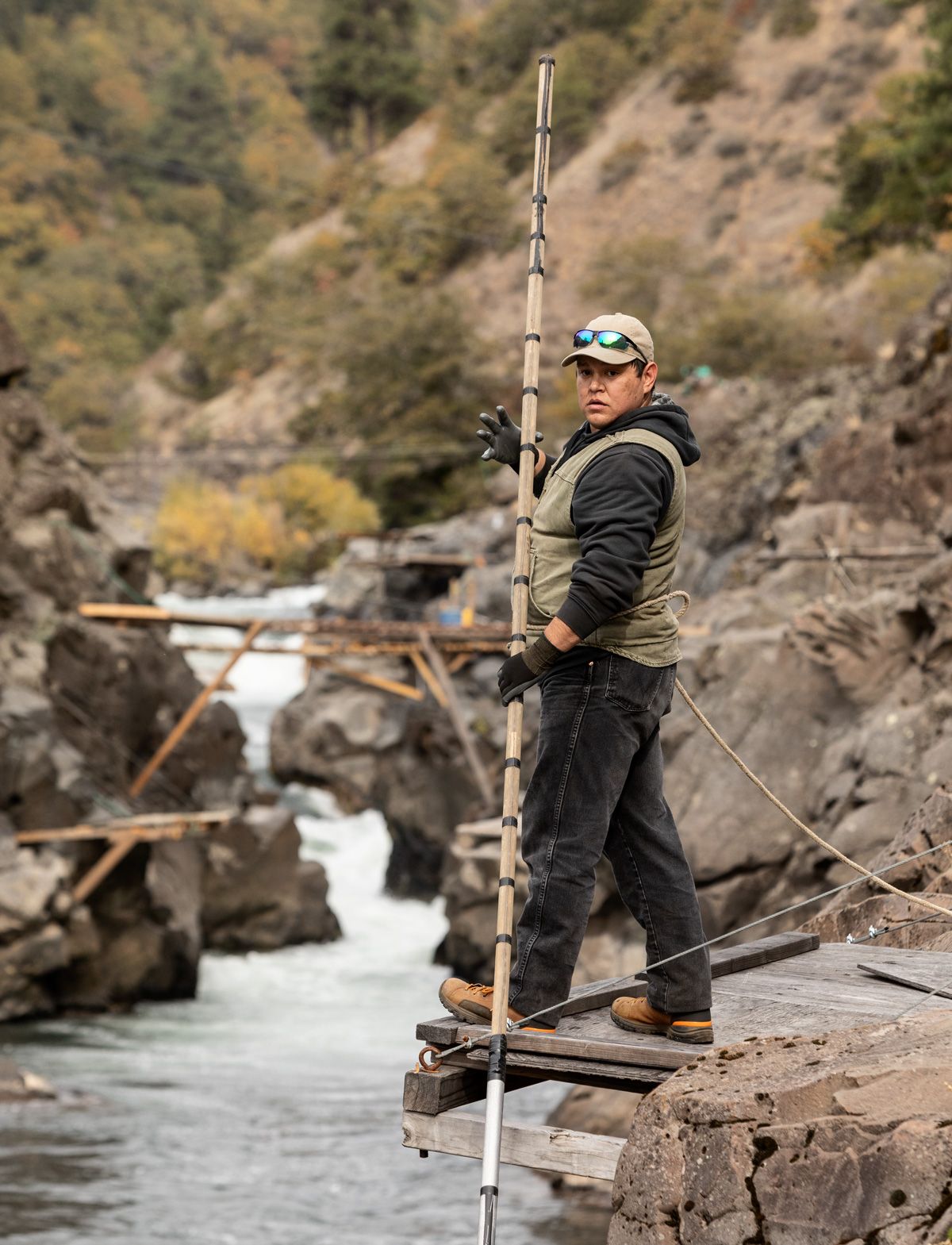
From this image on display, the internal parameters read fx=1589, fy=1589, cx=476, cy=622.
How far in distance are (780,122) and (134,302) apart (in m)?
34.9

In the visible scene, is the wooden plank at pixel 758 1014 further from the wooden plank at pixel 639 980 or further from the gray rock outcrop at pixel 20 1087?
the gray rock outcrop at pixel 20 1087

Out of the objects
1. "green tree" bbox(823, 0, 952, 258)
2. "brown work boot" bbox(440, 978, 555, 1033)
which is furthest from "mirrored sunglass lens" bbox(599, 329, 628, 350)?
"green tree" bbox(823, 0, 952, 258)

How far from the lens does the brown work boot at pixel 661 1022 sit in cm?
405

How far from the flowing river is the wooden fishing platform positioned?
6.51 metres

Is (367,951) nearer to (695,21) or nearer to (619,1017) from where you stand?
(619,1017)

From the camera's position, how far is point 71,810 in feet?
57.9

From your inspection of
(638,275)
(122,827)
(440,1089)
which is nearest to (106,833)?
(122,827)

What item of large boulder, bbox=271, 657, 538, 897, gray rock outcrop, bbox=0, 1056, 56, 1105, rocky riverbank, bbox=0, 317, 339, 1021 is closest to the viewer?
gray rock outcrop, bbox=0, 1056, 56, 1105

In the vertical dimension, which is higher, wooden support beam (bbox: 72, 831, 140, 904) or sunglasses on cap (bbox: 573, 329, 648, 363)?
wooden support beam (bbox: 72, 831, 140, 904)

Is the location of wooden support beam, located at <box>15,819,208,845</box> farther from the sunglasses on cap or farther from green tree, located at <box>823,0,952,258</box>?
green tree, located at <box>823,0,952,258</box>

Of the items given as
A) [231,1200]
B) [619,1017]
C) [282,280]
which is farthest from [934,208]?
[282,280]

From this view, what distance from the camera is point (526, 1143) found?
405cm

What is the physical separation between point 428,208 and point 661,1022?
213 ft

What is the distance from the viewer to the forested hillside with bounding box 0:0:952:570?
137 ft
